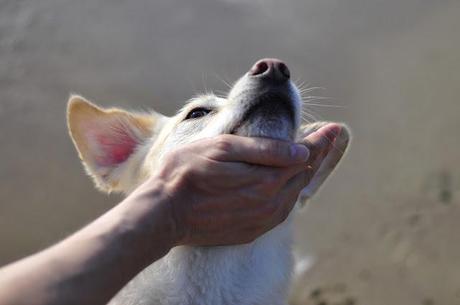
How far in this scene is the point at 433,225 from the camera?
5.94 metres

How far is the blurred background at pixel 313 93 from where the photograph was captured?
5.80 meters

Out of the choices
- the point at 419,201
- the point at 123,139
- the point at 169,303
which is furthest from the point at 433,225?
the point at 169,303

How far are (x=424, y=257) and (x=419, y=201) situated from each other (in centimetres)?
72

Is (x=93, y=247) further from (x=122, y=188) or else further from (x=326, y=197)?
(x=326, y=197)

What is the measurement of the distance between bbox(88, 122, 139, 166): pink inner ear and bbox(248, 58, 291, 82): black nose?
109cm

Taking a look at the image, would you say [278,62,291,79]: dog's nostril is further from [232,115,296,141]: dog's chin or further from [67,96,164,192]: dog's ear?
[67,96,164,192]: dog's ear

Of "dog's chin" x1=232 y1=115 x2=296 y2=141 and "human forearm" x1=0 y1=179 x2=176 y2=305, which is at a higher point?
"human forearm" x1=0 y1=179 x2=176 y2=305

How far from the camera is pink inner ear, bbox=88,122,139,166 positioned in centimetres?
362

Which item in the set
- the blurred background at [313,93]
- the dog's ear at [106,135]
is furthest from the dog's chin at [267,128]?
the blurred background at [313,93]

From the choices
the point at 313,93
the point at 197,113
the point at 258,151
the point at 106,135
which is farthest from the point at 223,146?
the point at 313,93

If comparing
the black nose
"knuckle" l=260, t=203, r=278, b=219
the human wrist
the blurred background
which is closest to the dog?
the black nose

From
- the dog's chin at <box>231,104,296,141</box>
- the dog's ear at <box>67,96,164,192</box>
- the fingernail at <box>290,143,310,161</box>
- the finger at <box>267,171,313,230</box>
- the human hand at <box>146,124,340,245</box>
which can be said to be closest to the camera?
the human hand at <box>146,124,340,245</box>

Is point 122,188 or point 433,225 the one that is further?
point 433,225

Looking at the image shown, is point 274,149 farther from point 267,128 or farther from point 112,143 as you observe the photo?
point 112,143
